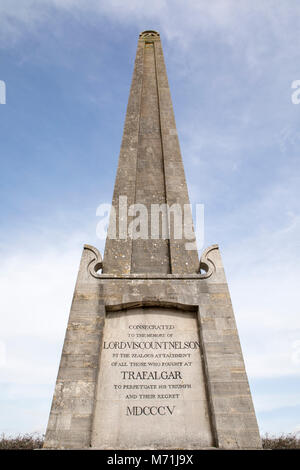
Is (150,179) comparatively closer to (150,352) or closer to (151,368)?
(150,352)

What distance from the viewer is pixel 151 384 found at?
6926mm

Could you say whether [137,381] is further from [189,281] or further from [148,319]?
[189,281]

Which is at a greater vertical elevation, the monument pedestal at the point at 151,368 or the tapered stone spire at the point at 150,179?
the tapered stone spire at the point at 150,179

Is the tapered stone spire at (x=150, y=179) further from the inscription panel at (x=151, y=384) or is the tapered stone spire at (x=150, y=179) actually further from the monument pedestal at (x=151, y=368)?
the inscription panel at (x=151, y=384)

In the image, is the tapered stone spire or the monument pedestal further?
the tapered stone spire

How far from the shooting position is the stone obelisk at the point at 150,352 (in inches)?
251

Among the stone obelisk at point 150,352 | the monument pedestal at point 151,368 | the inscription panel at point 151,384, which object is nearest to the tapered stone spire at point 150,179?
the stone obelisk at point 150,352

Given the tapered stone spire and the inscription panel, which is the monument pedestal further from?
the tapered stone spire

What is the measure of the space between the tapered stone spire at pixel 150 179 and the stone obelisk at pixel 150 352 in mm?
49

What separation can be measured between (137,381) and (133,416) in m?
0.67

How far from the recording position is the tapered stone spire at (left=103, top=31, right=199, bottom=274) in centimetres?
977

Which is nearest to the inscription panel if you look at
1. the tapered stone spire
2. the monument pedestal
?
the monument pedestal

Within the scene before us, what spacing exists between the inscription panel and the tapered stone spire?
1.92m

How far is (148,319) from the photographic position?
7.93 meters
